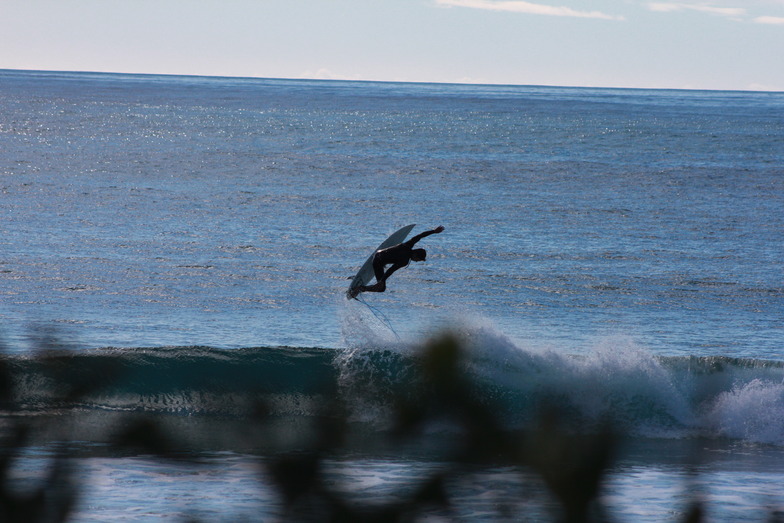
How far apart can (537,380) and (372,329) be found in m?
3.96

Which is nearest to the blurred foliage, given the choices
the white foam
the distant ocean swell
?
the distant ocean swell

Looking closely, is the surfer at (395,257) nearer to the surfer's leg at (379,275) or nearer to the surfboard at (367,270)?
the surfer's leg at (379,275)

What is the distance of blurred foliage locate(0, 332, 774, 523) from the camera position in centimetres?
203

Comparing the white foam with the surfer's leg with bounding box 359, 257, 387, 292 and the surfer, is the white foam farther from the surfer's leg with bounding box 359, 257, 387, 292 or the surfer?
the surfer's leg with bounding box 359, 257, 387, 292

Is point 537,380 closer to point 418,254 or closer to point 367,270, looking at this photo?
point 367,270

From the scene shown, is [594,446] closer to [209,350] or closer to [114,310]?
[209,350]

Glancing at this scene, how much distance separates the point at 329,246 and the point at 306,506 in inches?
980

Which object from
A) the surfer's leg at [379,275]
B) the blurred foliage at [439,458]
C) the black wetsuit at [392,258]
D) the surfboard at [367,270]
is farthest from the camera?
the surfboard at [367,270]

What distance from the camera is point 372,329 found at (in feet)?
56.8

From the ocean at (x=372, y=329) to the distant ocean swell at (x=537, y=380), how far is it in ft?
0.17

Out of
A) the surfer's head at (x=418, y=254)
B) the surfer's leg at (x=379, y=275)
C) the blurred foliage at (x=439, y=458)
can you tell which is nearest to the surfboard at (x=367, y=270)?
the surfer's leg at (x=379, y=275)

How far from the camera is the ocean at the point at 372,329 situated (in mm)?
2598

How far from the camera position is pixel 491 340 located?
15.2m

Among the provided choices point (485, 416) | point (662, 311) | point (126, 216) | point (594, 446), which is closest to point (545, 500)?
point (594, 446)
